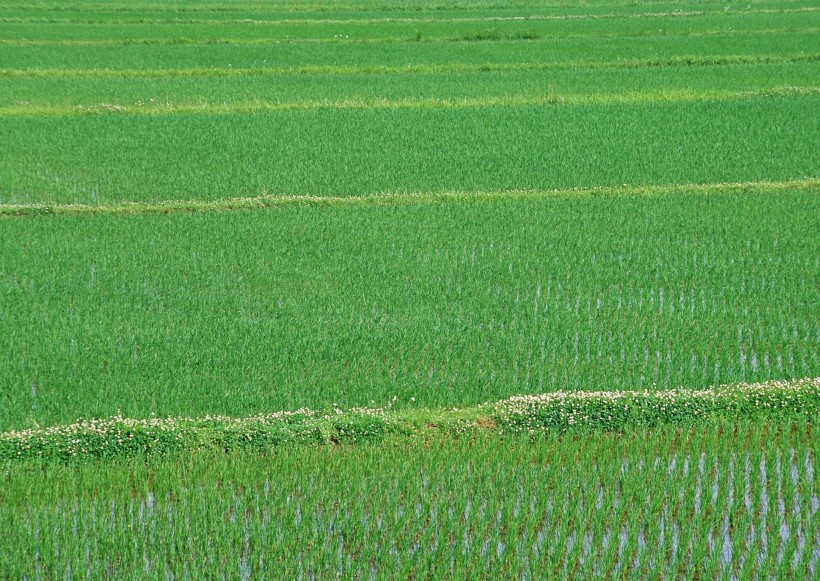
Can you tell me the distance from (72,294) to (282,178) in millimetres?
4357

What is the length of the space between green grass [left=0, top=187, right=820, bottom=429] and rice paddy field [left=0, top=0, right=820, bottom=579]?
0.12 feet

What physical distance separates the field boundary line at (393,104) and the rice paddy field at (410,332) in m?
0.08

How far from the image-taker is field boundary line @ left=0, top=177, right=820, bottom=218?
11602 mm

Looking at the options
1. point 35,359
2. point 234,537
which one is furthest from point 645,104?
point 234,537

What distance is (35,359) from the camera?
7.55 m

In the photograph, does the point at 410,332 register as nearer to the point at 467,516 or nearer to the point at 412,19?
the point at 467,516

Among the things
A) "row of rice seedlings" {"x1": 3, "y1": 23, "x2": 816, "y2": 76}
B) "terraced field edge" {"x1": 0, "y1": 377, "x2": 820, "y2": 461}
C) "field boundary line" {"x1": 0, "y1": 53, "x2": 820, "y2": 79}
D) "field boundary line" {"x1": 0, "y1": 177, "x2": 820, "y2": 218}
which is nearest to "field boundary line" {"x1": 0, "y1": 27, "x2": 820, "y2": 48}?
"row of rice seedlings" {"x1": 3, "y1": 23, "x2": 816, "y2": 76}

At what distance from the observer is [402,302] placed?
28.8 ft

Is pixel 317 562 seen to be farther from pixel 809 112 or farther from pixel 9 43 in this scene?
pixel 9 43

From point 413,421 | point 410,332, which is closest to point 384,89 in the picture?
point 410,332

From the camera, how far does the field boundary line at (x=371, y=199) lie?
11.6 metres

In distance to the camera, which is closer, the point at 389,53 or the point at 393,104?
the point at 393,104

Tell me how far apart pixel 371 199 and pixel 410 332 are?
414 centimetres

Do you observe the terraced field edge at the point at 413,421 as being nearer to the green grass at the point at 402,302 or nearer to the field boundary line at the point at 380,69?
the green grass at the point at 402,302
